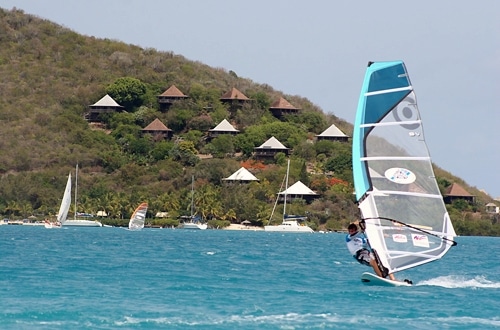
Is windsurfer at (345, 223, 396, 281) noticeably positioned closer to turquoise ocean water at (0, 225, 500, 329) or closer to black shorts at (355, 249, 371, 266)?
black shorts at (355, 249, 371, 266)

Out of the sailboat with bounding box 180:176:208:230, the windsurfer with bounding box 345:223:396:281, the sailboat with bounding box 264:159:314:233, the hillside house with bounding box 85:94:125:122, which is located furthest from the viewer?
the hillside house with bounding box 85:94:125:122

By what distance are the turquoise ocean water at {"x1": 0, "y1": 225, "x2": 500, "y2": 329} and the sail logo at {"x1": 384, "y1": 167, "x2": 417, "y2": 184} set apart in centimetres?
274

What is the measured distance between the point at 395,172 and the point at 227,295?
507cm

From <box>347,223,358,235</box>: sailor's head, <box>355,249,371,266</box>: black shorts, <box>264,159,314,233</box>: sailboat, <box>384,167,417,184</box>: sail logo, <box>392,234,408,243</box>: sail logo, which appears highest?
<box>384,167,417,184</box>: sail logo

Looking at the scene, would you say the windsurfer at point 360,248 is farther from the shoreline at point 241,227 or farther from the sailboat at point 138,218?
the shoreline at point 241,227

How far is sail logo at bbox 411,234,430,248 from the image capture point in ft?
A: 87.4

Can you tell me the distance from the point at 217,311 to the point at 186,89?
97.7 metres

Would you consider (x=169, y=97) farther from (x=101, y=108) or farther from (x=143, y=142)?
(x=143, y=142)

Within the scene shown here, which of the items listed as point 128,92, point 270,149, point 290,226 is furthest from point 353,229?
point 128,92

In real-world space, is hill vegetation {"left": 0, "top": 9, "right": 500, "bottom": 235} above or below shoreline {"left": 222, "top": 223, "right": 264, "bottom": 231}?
above

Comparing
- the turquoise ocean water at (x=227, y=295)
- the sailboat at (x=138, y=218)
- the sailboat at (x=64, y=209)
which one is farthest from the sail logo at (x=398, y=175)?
the sailboat at (x=64, y=209)

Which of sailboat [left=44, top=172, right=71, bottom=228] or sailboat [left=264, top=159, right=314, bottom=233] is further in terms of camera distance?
sailboat [left=264, top=159, right=314, bottom=233]

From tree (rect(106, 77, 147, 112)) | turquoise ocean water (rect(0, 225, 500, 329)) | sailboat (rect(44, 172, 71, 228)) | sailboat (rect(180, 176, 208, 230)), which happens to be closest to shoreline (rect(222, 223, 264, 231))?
sailboat (rect(180, 176, 208, 230))

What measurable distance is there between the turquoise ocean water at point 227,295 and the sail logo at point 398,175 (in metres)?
2.74
